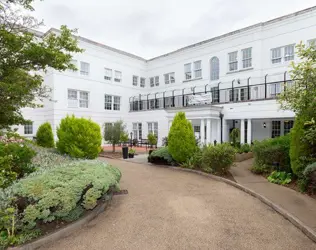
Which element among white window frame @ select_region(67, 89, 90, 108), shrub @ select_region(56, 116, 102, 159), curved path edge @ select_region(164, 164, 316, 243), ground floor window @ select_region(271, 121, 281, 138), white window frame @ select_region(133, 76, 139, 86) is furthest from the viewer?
white window frame @ select_region(133, 76, 139, 86)

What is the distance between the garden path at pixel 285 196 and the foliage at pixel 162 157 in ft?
11.3

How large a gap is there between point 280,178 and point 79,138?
7.84 m

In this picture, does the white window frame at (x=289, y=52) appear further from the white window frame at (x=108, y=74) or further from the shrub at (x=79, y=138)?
the white window frame at (x=108, y=74)

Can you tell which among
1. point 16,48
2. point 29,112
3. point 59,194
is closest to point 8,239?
point 59,194

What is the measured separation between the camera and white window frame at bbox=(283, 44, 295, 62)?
16219mm

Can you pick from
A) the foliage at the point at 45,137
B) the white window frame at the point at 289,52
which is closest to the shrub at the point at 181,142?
the foliage at the point at 45,137

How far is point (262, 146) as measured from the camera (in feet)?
28.0

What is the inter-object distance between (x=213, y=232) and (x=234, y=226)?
0.55 meters

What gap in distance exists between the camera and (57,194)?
13.3ft

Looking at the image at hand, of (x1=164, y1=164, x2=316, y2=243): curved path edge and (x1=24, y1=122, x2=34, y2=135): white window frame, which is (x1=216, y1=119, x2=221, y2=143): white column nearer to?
(x1=164, y1=164, x2=316, y2=243): curved path edge

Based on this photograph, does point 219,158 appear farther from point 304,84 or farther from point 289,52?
point 289,52

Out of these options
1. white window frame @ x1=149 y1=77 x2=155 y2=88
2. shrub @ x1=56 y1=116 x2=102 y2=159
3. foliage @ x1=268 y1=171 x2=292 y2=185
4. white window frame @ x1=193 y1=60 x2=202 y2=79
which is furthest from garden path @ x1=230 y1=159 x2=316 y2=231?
white window frame @ x1=149 y1=77 x2=155 y2=88

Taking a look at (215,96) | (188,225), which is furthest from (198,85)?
(188,225)

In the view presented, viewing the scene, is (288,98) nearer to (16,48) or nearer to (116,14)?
(16,48)
